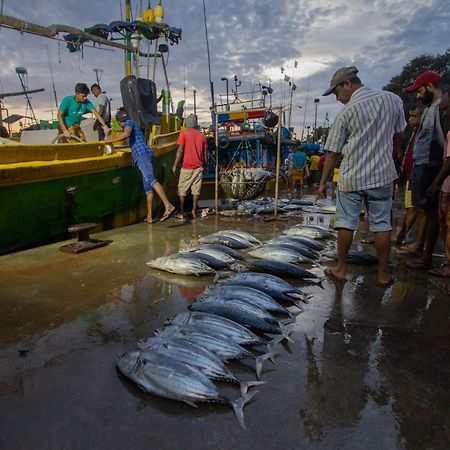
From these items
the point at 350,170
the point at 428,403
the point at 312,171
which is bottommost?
the point at 312,171

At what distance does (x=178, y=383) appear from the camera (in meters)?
2.00

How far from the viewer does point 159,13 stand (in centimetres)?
922

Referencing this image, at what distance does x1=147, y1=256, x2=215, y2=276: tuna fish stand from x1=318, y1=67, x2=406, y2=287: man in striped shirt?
1.50 meters

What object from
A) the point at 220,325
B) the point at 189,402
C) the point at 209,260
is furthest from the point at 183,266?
the point at 189,402

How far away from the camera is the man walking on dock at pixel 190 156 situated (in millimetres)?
7703

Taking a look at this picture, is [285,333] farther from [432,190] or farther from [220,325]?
[432,190]

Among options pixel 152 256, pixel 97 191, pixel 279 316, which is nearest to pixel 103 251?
pixel 152 256

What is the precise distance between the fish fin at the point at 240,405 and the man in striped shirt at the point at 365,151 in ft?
7.44

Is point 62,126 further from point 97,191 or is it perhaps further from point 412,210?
point 412,210

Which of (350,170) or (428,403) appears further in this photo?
(350,170)

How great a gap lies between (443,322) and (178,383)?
225 centimetres

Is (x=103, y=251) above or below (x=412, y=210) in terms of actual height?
below

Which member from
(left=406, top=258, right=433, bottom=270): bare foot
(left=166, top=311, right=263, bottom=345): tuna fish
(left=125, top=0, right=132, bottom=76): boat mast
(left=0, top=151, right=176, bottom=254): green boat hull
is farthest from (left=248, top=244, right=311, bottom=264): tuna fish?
(left=125, top=0, right=132, bottom=76): boat mast

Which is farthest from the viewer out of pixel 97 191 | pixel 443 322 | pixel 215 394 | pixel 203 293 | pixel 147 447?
pixel 97 191
